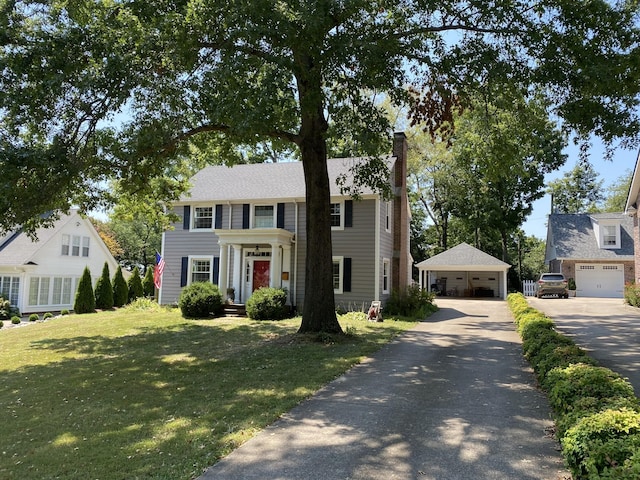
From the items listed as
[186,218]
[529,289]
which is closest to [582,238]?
[529,289]

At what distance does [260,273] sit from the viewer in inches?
800

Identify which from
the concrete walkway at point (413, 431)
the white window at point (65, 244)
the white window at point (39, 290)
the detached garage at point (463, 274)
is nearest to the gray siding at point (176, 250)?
the white window at point (39, 290)

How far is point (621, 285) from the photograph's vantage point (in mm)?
30703

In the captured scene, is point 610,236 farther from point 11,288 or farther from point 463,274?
point 11,288

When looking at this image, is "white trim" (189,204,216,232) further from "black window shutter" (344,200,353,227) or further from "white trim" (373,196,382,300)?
"white trim" (373,196,382,300)

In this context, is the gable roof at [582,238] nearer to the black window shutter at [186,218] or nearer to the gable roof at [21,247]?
the black window shutter at [186,218]

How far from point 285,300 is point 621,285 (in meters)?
24.6

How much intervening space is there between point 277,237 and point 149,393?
462 inches

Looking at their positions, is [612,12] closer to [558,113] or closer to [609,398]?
[558,113]

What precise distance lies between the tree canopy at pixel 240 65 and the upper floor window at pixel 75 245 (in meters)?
19.3

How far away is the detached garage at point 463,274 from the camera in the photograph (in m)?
30.0

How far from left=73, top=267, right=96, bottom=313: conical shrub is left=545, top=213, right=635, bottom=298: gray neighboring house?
2898 cm

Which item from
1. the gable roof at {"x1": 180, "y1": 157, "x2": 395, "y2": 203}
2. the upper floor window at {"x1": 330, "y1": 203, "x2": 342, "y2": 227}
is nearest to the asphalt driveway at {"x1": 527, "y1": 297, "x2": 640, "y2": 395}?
the upper floor window at {"x1": 330, "y1": 203, "x2": 342, "y2": 227}

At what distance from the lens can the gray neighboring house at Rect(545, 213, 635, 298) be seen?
30875mm
